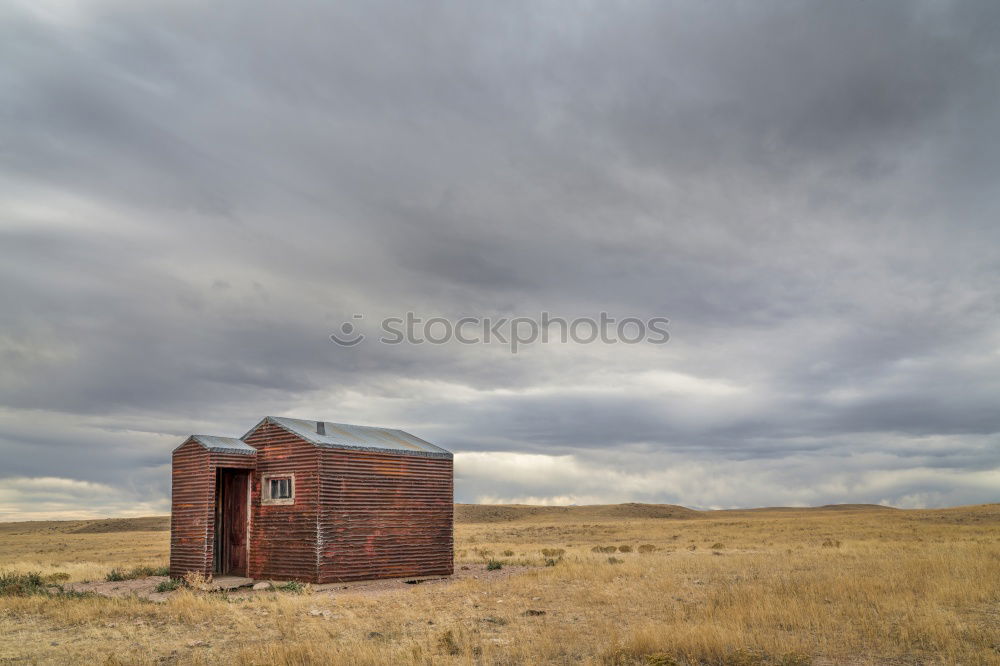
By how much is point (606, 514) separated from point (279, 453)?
98.8 meters

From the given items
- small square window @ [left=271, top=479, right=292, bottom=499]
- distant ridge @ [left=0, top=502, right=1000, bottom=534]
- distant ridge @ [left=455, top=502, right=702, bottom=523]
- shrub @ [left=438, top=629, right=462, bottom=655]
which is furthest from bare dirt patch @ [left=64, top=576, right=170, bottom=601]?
distant ridge @ [left=455, top=502, right=702, bottom=523]

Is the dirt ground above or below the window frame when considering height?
below

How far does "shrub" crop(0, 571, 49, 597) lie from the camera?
22.2m

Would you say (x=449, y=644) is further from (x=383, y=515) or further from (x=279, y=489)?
(x=279, y=489)

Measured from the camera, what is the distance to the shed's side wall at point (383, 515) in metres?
24.0

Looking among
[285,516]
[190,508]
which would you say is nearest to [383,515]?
[285,516]

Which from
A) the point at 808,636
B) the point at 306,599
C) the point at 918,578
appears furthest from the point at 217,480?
the point at 918,578

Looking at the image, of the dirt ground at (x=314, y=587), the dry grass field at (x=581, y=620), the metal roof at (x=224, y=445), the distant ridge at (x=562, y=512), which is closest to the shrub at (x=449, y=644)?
the dry grass field at (x=581, y=620)

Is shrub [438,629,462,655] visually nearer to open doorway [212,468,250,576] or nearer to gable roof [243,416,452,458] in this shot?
gable roof [243,416,452,458]

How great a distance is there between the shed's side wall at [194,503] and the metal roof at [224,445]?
14 cm

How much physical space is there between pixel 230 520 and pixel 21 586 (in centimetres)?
639

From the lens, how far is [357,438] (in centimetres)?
2706

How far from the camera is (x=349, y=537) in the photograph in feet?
79.9

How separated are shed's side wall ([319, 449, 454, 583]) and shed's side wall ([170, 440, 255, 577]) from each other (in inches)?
151
